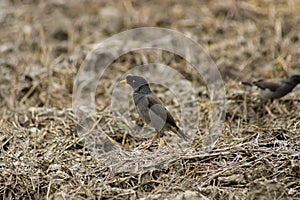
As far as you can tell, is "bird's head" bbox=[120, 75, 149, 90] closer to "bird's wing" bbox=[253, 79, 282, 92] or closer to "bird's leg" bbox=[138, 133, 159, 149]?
"bird's leg" bbox=[138, 133, 159, 149]

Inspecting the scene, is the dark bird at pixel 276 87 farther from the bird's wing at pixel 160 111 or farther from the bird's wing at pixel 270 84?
the bird's wing at pixel 160 111

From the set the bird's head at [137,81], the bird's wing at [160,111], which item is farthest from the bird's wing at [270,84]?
the bird's head at [137,81]

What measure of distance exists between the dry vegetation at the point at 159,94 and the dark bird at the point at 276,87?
243 mm

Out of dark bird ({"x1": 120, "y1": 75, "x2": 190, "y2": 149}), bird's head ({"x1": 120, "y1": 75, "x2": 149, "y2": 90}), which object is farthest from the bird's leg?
bird's head ({"x1": 120, "y1": 75, "x2": 149, "y2": 90})

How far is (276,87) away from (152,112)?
221 centimetres

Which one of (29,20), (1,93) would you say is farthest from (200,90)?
(29,20)

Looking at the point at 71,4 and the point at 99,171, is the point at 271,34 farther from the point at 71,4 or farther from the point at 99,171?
the point at 99,171

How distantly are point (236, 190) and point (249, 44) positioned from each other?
5211 millimetres

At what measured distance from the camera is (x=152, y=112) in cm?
573

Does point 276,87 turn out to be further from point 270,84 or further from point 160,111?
point 160,111

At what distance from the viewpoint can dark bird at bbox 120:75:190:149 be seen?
18.7ft

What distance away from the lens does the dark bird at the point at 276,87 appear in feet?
22.3

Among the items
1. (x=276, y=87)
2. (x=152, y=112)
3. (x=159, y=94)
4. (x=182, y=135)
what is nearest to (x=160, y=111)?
(x=152, y=112)

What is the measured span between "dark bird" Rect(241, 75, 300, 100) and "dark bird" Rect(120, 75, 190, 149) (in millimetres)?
1700
